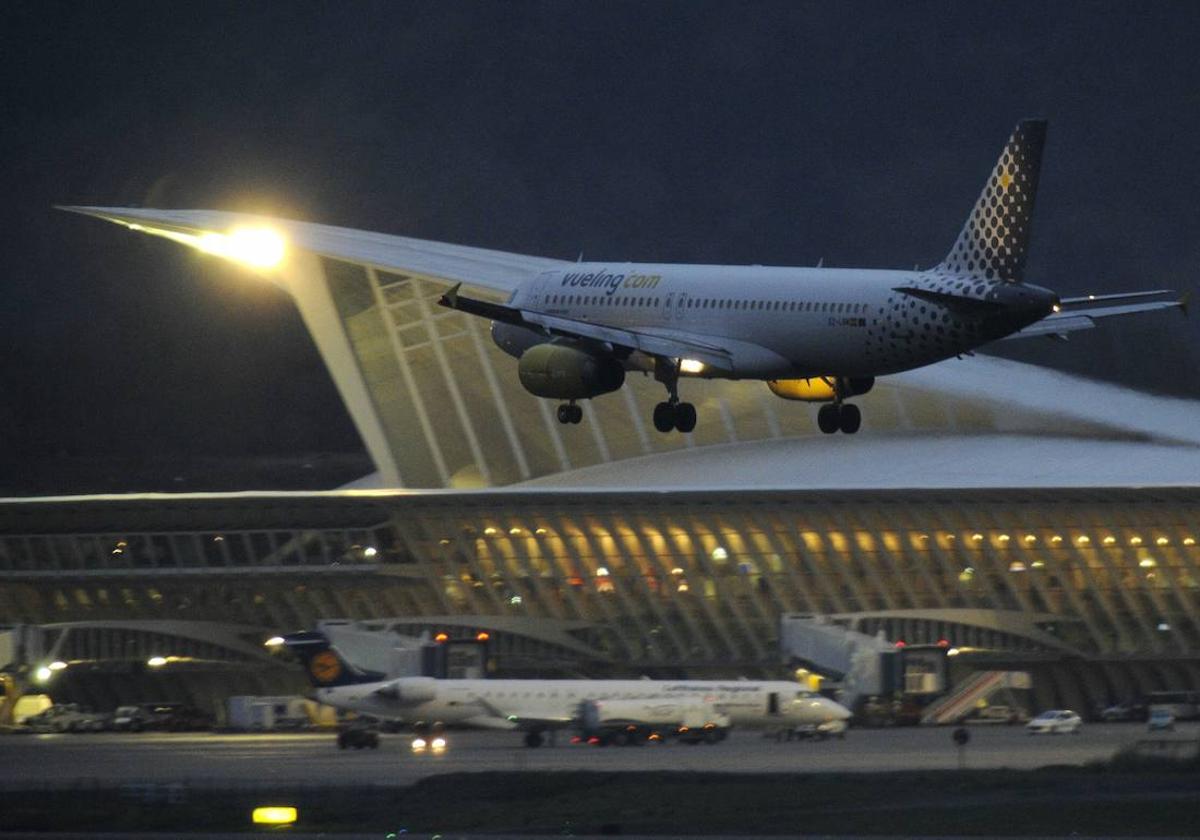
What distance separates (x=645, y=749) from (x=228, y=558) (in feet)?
151

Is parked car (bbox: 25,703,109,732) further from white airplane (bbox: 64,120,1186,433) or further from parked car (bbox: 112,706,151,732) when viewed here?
white airplane (bbox: 64,120,1186,433)

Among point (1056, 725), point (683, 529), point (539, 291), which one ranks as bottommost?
point (1056, 725)

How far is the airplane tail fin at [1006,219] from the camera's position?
72812 mm

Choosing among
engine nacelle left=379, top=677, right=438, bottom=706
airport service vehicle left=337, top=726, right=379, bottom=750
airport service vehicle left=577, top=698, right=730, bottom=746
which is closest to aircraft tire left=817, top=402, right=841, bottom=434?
airport service vehicle left=577, top=698, right=730, bottom=746

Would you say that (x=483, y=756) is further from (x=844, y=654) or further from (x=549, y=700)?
(x=844, y=654)

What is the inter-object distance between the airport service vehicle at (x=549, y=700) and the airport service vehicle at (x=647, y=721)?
2.38ft

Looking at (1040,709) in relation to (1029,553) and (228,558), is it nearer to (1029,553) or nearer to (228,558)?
(1029,553)

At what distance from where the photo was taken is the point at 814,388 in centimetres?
7856

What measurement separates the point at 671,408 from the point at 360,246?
64.5 m

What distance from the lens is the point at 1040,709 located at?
137125 millimetres

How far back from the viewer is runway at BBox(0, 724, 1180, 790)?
3762 inches

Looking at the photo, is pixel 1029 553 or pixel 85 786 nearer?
pixel 85 786

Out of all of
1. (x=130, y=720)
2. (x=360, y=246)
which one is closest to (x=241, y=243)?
(x=360, y=246)

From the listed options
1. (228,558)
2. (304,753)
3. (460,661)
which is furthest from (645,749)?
(228,558)
